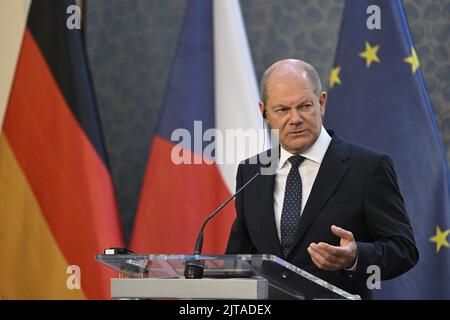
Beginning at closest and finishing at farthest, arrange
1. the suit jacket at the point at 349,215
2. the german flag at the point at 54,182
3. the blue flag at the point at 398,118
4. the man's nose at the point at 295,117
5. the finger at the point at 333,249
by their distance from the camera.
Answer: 1. the finger at the point at 333,249
2. the suit jacket at the point at 349,215
3. the man's nose at the point at 295,117
4. the blue flag at the point at 398,118
5. the german flag at the point at 54,182

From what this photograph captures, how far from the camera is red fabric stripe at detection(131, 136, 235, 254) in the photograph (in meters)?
3.68

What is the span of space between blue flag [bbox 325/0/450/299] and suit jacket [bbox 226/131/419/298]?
1.06 m

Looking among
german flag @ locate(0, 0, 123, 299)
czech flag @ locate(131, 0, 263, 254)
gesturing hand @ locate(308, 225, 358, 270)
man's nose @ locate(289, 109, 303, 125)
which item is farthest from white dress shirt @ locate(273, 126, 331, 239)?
german flag @ locate(0, 0, 123, 299)

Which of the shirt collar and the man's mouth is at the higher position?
the man's mouth

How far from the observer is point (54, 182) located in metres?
3.69

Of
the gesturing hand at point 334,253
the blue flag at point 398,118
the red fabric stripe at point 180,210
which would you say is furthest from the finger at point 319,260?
the red fabric stripe at point 180,210

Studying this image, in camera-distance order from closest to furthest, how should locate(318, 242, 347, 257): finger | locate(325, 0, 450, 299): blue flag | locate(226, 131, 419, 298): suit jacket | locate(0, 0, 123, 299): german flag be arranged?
1. locate(318, 242, 347, 257): finger
2. locate(226, 131, 419, 298): suit jacket
3. locate(325, 0, 450, 299): blue flag
4. locate(0, 0, 123, 299): german flag

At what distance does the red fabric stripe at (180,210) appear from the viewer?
368 centimetres

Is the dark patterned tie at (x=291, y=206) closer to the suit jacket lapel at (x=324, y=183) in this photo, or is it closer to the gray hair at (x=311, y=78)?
the suit jacket lapel at (x=324, y=183)

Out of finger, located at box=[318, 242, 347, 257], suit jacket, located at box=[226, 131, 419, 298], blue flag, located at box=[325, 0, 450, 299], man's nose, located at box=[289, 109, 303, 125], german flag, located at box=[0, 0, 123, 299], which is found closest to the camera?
finger, located at box=[318, 242, 347, 257]

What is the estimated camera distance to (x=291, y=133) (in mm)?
2424

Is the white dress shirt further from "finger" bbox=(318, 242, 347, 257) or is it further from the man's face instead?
"finger" bbox=(318, 242, 347, 257)

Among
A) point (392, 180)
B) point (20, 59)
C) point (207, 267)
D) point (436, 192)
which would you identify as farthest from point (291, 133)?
point (20, 59)
